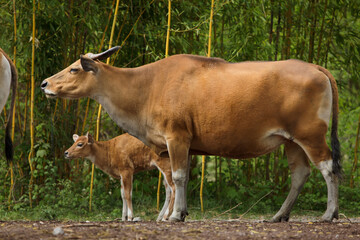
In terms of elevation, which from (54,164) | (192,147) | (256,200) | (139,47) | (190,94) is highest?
(139,47)

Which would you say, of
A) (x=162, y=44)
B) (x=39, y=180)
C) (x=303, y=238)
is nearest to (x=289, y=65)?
(x=303, y=238)

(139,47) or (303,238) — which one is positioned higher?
(139,47)

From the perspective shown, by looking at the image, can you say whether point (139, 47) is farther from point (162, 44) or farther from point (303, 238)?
point (303, 238)

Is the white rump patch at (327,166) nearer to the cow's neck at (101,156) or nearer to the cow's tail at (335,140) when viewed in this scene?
the cow's tail at (335,140)

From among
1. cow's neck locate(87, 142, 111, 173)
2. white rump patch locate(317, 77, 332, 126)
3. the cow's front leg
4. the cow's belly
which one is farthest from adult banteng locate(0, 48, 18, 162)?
white rump patch locate(317, 77, 332, 126)

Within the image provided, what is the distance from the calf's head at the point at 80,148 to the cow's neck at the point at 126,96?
2.34 metres

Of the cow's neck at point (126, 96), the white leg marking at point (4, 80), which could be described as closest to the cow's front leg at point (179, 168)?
the cow's neck at point (126, 96)

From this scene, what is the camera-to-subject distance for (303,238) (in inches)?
211

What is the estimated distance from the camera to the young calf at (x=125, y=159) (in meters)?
8.61

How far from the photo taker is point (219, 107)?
22.0ft

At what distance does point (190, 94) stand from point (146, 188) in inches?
151

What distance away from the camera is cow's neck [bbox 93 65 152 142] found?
22.8ft

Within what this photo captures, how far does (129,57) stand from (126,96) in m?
3.18

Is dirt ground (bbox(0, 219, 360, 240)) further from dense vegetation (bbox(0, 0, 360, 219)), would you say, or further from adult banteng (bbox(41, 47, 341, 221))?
dense vegetation (bbox(0, 0, 360, 219))
